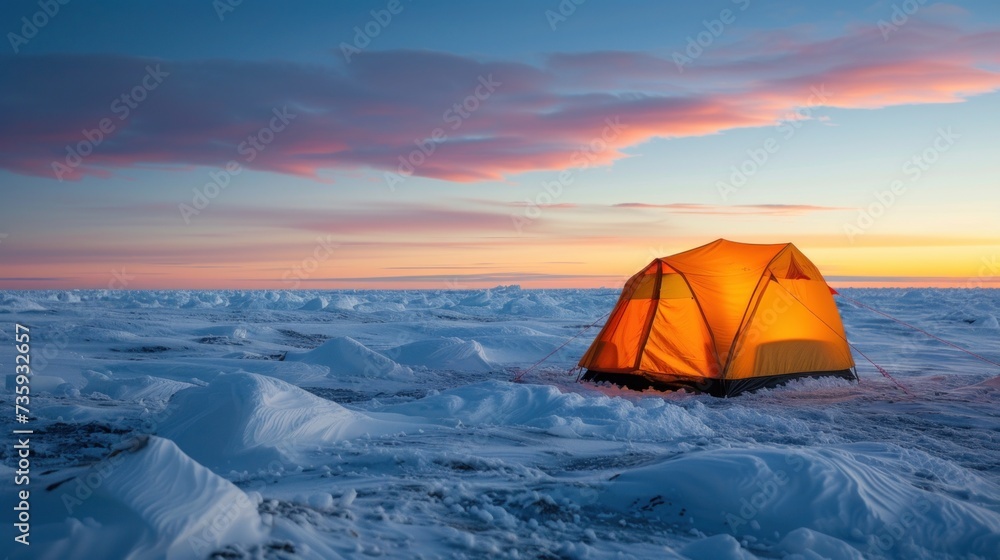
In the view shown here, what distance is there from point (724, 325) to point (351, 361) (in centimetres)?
740

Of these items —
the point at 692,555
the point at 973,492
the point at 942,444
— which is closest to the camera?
the point at 692,555

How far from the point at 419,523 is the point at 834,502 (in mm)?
2848

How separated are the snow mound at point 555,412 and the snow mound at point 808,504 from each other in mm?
2688

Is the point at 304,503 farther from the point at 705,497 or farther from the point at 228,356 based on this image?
the point at 228,356

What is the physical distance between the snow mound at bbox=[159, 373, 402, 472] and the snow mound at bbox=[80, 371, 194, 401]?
3.14 meters

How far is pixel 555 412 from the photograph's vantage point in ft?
29.2

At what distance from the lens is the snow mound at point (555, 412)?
8.00 m

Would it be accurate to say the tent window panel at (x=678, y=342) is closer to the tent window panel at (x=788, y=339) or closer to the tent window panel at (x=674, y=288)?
the tent window panel at (x=674, y=288)

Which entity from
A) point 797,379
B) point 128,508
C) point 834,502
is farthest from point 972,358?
point 128,508

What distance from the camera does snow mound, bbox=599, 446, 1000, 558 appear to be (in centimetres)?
430

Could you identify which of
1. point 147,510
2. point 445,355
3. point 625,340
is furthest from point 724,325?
point 147,510

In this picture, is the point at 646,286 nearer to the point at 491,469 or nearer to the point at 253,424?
the point at 491,469

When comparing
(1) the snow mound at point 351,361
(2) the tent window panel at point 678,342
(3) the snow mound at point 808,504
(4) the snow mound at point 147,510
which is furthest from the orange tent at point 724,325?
(4) the snow mound at point 147,510

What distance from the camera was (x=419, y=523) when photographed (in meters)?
4.26
